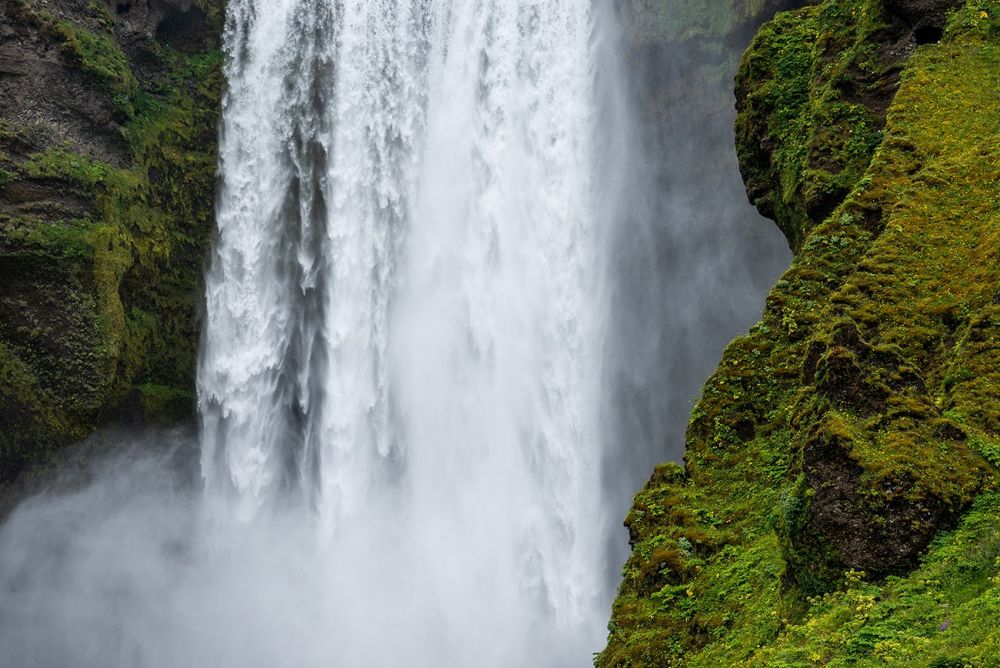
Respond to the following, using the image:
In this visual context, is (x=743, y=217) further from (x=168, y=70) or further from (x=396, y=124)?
(x=168, y=70)

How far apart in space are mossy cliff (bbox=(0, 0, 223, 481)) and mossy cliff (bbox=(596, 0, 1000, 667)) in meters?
16.9

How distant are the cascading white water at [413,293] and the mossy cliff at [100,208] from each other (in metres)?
0.83

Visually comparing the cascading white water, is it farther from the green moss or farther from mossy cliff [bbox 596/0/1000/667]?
mossy cliff [bbox 596/0/1000/667]

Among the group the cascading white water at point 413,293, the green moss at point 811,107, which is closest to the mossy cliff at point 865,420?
the green moss at point 811,107

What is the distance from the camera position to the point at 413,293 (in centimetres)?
2494

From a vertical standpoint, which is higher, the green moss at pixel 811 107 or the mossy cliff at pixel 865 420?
the green moss at pixel 811 107

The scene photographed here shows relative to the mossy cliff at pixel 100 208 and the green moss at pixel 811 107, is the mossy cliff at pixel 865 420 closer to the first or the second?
the green moss at pixel 811 107

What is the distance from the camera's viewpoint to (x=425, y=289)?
24.9 m

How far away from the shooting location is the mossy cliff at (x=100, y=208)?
21.7 m

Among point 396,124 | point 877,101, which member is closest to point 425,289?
point 396,124

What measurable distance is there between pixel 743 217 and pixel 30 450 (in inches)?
661

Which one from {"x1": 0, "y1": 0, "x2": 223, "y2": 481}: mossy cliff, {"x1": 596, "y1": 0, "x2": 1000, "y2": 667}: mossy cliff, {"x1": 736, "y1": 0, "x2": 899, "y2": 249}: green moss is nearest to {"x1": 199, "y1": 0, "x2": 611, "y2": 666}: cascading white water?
{"x1": 0, "y1": 0, "x2": 223, "y2": 481}: mossy cliff

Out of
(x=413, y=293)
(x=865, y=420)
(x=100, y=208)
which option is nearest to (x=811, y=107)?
(x=865, y=420)

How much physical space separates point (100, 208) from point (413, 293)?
24.3 ft
